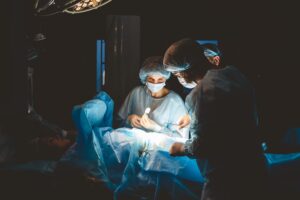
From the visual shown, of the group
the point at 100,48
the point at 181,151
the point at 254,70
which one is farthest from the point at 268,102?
the point at 100,48

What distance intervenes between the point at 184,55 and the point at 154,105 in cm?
178

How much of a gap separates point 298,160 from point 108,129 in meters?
2.33

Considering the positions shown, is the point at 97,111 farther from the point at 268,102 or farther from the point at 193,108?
the point at 268,102

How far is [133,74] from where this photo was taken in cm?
564

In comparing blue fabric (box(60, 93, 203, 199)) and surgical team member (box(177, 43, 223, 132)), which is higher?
surgical team member (box(177, 43, 223, 132))

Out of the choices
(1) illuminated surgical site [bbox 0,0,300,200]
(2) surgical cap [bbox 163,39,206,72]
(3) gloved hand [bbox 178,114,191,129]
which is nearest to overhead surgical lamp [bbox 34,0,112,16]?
(1) illuminated surgical site [bbox 0,0,300,200]

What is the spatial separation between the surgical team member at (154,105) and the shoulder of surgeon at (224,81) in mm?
1547

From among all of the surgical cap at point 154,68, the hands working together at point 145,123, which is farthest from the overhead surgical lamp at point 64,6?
the hands working together at point 145,123

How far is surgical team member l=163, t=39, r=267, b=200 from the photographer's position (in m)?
2.75

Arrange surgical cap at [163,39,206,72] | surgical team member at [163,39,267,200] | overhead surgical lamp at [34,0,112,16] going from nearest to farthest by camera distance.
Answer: surgical team member at [163,39,267,200]
surgical cap at [163,39,206,72]
overhead surgical lamp at [34,0,112,16]

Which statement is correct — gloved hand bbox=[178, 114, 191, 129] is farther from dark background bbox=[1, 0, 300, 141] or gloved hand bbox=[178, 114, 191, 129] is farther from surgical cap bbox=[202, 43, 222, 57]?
dark background bbox=[1, 0, 300, 141]

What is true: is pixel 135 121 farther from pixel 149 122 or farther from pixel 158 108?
pixel 158 108

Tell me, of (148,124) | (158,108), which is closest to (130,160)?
(148,124)

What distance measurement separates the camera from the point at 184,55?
3.16 m
